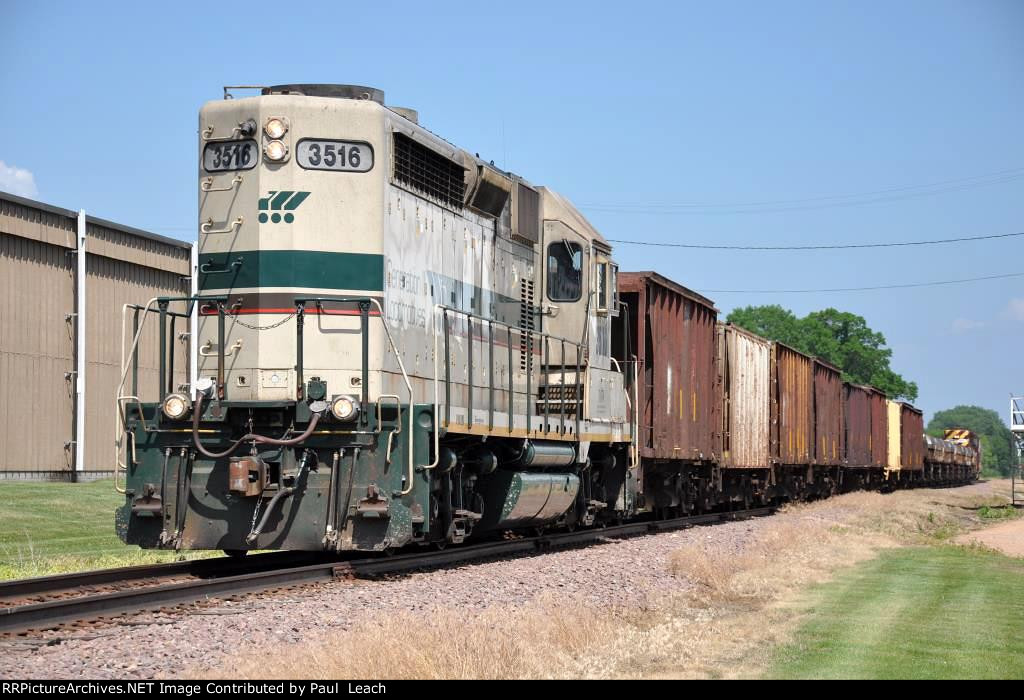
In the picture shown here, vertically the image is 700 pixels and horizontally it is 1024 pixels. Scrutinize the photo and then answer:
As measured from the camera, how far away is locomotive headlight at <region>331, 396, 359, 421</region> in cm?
1153

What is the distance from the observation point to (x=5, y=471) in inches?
1074

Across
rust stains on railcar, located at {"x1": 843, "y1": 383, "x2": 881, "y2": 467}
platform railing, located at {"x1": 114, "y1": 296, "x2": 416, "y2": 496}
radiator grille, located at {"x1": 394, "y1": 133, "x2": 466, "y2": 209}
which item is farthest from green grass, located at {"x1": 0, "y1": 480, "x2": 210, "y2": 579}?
rust stains on railcar, located at {"x1": 843, "y1": 383, "x2": 881, "y2": 467}

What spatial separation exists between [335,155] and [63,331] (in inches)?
724

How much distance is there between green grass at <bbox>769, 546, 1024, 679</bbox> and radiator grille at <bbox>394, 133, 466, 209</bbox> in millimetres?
6216

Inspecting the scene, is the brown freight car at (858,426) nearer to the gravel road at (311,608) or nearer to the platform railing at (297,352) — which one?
the gravel road at (311,608)

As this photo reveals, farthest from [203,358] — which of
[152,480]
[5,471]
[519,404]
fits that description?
[5,471]

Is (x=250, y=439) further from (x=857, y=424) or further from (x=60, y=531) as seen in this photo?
(x=857, y=424)

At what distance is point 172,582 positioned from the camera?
11.4 metres

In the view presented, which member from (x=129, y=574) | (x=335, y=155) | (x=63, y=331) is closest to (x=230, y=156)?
(x=335, y=155)

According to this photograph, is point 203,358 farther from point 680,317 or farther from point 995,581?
point 680,317

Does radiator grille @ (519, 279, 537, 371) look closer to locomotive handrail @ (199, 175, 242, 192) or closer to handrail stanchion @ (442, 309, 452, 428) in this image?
handrail stanchion @ (442, 309, 452, 428)

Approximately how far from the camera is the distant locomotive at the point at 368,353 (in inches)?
460

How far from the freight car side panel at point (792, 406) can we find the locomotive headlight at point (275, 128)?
19459 mm

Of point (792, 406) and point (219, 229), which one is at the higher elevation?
point (219, 229)
